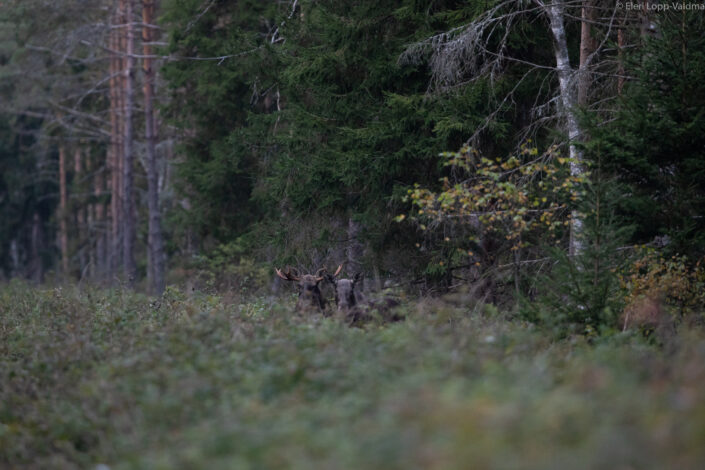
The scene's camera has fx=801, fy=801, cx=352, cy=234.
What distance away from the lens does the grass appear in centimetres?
502

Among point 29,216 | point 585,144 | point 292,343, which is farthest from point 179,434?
point 29,216

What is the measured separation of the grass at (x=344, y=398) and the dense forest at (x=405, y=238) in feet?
0.10

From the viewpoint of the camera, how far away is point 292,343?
26.6 feet

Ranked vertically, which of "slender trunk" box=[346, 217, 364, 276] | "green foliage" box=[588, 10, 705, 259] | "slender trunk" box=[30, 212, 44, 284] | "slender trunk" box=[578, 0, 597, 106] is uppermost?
"slender trunk" box=[578, 0, 597, 106]

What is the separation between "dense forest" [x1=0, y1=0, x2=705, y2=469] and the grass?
0.03 metres

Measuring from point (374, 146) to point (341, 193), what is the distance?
1.81 metres

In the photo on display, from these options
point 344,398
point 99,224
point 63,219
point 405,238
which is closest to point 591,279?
point 344,398

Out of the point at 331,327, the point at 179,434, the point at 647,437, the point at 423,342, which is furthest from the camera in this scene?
the point at 331,327

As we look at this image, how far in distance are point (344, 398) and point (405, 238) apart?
1179cm

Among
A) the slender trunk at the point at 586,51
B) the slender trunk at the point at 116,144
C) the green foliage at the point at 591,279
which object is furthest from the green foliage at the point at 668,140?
the slender trunk at the point at 116,144

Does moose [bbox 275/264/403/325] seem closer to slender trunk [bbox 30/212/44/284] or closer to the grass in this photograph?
the grass

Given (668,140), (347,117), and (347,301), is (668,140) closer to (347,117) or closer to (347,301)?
(347,301)

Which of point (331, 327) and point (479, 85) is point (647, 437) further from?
point (479, 85)

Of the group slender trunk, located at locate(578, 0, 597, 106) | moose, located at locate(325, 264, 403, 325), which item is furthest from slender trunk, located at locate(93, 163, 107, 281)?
slender trunk, located at locate(578, 0, 597, 106)
